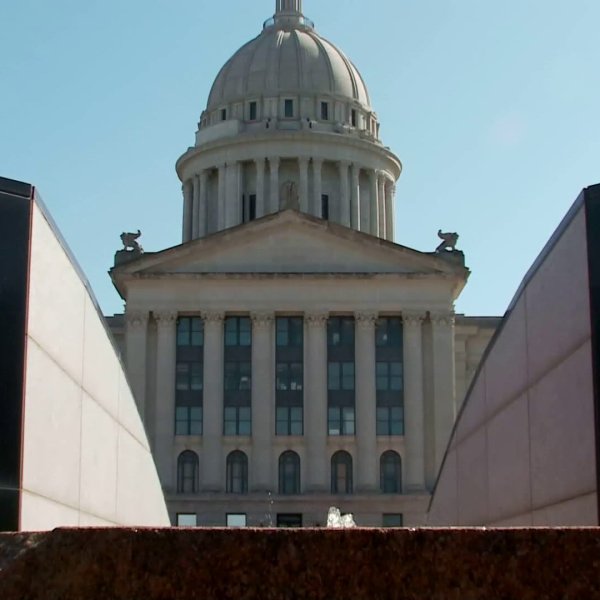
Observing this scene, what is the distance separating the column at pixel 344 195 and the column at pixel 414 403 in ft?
61.9

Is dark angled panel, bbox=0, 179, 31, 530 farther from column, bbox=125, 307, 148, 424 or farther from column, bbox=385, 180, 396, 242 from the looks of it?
column, bbox=385, 180, 396, 242

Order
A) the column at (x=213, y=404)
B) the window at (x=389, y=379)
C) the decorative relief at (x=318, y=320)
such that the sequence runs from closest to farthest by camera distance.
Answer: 1. the column at (x=213, y=404)
2. the window at (x=389, y=379)
3. the decorative relief at (x=318, y=320)

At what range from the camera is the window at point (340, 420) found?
240 ft

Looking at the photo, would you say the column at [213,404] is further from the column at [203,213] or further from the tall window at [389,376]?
the column at [203,213]

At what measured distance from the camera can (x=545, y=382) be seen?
65.1 ft

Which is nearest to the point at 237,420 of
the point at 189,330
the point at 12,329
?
the point at 189,330

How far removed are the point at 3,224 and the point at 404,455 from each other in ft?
187

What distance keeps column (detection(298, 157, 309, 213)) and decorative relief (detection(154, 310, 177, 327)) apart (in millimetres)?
20147

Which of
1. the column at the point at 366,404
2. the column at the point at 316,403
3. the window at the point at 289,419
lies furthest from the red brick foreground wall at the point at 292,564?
the window at the point at 289,419

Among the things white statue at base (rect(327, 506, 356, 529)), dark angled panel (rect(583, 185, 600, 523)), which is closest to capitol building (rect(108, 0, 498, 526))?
white statue at base (rect(327, 506, 356, 529))

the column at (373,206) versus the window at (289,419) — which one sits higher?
the column at (373,206)

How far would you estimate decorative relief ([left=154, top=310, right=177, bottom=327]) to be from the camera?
73938 millimetres

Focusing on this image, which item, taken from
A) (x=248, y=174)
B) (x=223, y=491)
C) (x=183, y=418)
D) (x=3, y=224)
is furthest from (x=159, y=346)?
(x=3, y=224)

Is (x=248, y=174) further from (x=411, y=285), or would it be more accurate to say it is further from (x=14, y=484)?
(x=14, y=484)
